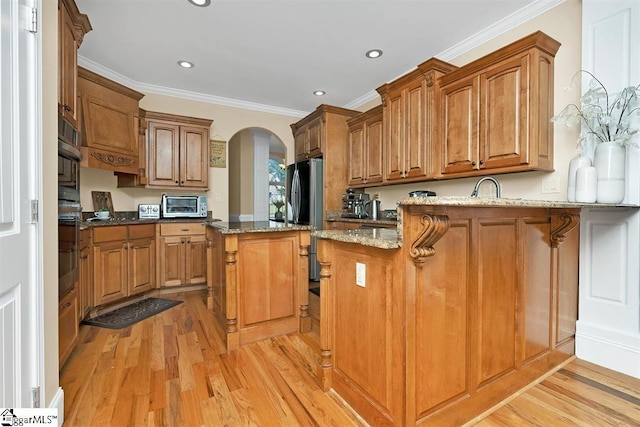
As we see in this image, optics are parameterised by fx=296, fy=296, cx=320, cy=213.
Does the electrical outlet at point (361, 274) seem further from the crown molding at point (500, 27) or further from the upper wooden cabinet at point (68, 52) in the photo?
the crown molding at point (500, 27)

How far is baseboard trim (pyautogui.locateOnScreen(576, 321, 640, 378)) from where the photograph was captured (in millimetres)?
1885

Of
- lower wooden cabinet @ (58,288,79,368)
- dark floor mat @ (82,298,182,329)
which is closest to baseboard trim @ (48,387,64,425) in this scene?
lower wooden cabinet @ (58,288,79,368)

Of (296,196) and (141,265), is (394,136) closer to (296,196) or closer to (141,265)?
(296,196)

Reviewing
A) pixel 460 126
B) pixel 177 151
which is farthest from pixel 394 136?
pixel 177 151

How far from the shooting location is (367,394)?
4.77 feet

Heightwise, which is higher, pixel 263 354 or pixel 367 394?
pixel 367 394

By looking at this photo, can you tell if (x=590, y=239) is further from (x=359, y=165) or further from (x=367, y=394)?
(x=359, y=165)

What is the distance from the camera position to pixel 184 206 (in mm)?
4031

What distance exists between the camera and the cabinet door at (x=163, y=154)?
150 inches

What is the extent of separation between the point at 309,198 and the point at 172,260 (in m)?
1.99

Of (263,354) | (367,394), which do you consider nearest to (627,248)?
(367,394)

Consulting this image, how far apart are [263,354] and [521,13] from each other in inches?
137

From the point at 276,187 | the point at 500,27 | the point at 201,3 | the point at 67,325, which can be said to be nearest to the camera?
the point at 67,325

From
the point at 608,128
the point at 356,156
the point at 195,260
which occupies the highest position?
the point at 356,156
